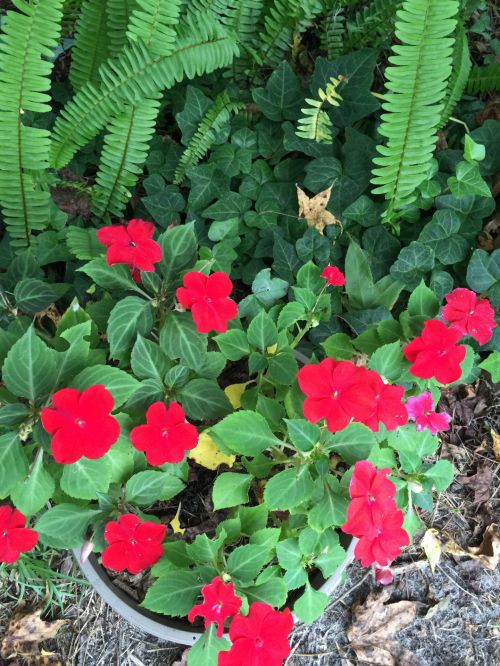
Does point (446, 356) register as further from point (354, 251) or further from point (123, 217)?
point (123, 217)

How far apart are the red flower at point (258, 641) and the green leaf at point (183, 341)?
543 millimetres

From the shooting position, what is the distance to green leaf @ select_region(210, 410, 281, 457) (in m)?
1.31

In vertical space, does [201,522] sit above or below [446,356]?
below

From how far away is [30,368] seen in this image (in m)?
1.16

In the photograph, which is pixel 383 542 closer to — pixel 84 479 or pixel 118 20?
pixel 84 479

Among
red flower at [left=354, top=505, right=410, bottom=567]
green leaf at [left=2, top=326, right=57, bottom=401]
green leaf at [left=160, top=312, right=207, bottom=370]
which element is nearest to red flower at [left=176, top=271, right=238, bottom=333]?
green leaf at [left=160, top=312, right=207, bottom=370]

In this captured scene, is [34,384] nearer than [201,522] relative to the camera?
Yes

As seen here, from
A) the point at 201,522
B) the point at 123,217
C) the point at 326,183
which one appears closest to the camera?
the point at 201,522

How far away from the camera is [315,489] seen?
1.34 m

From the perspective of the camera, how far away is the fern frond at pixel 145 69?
5.46 ft

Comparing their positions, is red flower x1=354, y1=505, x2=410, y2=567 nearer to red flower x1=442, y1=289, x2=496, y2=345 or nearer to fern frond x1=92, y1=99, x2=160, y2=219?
red flower x1=442, y1=289, x2=496, y2=345

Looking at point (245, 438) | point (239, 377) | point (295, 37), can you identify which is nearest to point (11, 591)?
point (239, 377)

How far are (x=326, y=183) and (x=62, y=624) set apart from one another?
5.34 feet

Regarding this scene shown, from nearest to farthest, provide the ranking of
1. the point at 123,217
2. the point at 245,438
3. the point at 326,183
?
the point at 245,438 < the point at 326,183 < the point at 123,217
